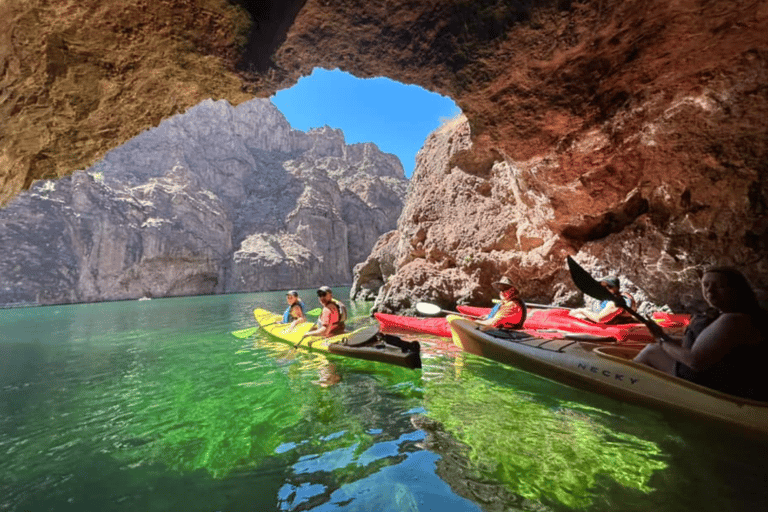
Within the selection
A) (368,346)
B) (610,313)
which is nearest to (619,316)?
(610,313)

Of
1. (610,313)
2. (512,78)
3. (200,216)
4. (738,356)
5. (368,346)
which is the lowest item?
(368,346)

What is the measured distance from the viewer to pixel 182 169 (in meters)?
55.3

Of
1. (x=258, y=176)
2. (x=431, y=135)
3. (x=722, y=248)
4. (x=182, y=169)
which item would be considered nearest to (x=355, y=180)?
(x=258, y=176)

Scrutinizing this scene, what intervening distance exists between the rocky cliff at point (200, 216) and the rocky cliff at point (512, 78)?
49.4m

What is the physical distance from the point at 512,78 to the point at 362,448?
13.7 ft

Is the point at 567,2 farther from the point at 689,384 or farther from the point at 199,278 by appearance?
the point at 199,278

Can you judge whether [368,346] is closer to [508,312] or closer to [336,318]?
[336,318]

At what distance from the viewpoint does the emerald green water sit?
2355 mm

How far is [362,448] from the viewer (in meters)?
3.03

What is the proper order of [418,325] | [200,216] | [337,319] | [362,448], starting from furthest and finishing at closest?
[200,216]
[418,325]
[337,319]
[362,448]

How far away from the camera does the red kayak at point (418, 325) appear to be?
836cm

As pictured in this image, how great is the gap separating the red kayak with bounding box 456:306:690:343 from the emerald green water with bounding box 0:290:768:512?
2.19 metres

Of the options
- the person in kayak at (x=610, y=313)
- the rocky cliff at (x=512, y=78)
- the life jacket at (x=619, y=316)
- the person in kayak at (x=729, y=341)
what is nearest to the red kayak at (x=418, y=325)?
the person in kayak at (x=610, y=313)

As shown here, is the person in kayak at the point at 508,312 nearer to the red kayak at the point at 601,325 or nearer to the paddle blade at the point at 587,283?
the red kayak at the point at 601,325
